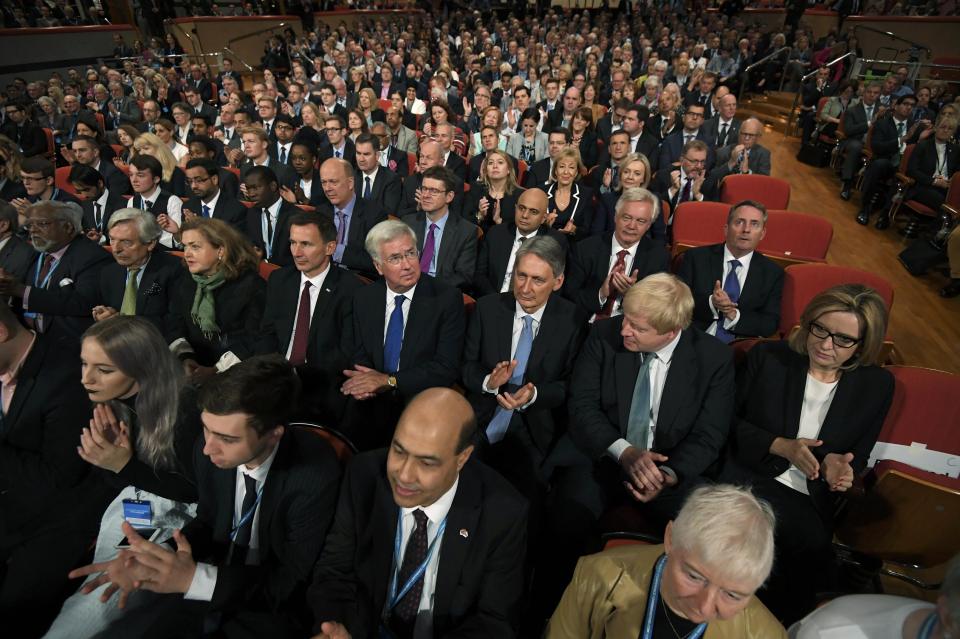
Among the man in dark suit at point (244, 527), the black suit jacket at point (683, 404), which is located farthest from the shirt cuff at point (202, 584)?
the black suit jacket at point (683, 404)

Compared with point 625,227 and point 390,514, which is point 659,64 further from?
point 390,514

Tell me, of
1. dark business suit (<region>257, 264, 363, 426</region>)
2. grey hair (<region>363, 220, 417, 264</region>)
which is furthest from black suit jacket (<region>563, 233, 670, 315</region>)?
dark business suit (<region>257, 264, 363, 426</region>)

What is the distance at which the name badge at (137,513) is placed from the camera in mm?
1752

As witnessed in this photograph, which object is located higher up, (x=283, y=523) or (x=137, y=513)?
(x=283, y=523)

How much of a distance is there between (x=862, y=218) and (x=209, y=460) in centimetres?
700

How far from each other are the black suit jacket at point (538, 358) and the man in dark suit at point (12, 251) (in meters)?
3.16

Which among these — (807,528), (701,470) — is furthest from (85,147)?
(807,528)

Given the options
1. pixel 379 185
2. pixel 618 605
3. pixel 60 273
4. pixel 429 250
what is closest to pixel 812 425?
pixel 618 605

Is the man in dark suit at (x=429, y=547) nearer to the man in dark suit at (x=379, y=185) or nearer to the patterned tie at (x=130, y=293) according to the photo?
the patterned tie at (x=130, y=293)

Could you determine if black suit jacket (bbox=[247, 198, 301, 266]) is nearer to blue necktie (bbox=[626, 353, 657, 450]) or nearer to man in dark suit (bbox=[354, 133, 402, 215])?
man in dark suit (bbox=[354, 133, 402, 215])

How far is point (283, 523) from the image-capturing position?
5.23 ft

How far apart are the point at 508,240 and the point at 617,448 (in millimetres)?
1838

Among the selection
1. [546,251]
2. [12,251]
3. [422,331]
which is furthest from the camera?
[12,251]

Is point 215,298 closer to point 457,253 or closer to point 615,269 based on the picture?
point 457,253
